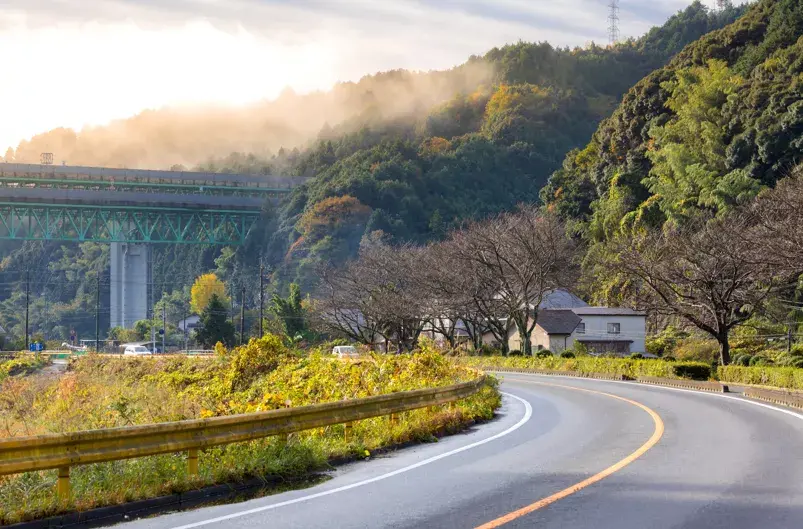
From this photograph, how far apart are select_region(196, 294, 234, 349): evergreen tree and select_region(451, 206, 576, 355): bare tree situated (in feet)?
111

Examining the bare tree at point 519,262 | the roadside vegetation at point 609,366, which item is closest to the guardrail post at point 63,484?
the roadside vegetation at point 609,366

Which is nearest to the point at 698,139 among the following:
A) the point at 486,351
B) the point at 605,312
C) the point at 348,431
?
the point at 605,312

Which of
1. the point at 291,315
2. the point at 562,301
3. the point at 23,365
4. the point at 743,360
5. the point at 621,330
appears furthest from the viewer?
the point at 562,301

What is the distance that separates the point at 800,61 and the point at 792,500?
276 feet

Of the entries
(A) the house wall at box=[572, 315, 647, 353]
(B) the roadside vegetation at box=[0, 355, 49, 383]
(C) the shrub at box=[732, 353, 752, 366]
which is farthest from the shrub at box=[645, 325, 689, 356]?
(B) the roadside vegetation at box=[0, 355, 49, 383]

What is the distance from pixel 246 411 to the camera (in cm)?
1842

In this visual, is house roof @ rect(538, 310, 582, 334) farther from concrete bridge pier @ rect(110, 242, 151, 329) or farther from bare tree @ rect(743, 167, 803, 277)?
concrete bridge pier @ rect(110, 242, 151, 329)

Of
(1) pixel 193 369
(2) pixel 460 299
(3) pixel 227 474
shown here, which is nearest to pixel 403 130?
(2) pixel 460 299

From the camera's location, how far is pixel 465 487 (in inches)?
485

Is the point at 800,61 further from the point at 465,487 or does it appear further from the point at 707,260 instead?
the point at 465,487

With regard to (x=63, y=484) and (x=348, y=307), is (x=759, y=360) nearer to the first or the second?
(x=348, y=307)

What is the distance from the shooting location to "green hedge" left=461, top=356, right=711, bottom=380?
1638 inches

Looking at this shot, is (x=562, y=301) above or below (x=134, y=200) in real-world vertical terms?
below

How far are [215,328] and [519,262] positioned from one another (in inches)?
1539
